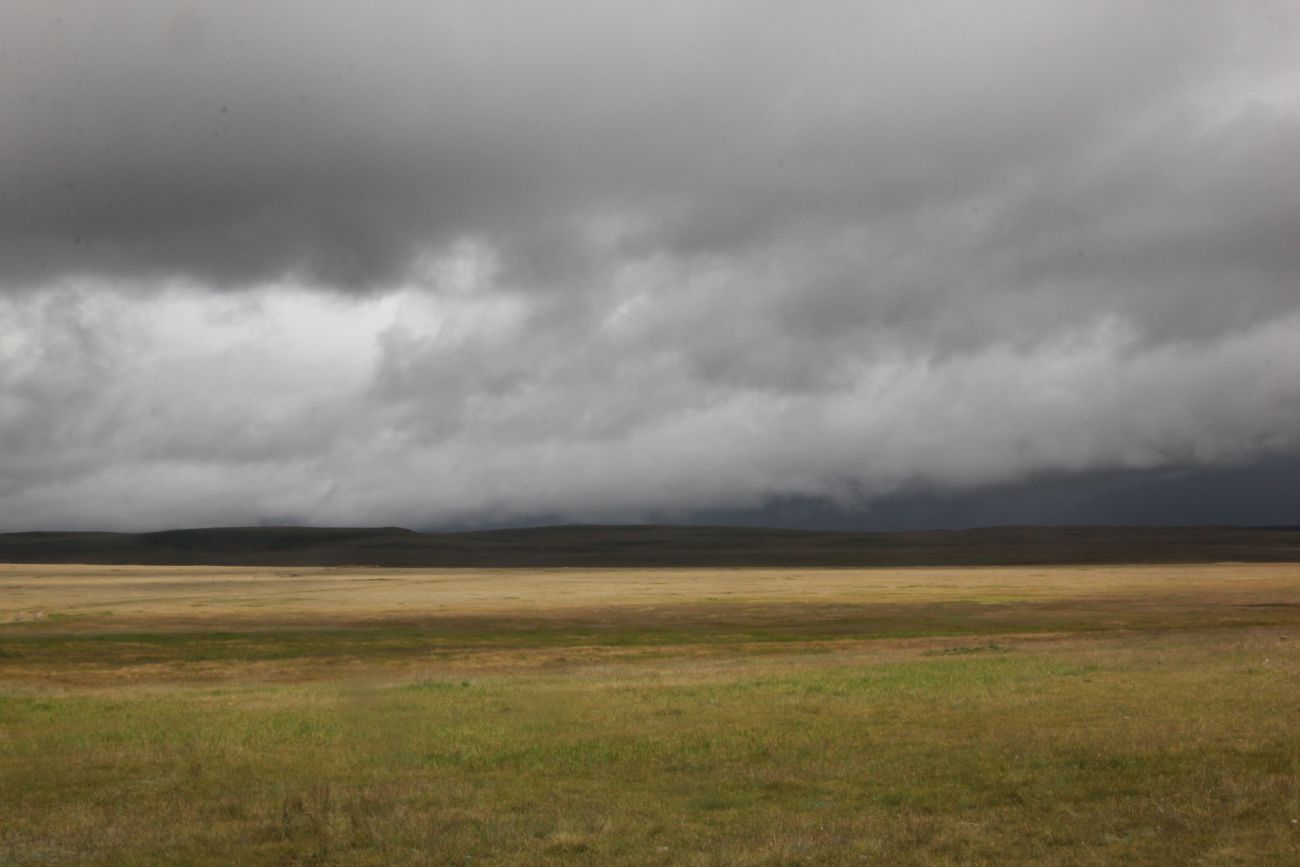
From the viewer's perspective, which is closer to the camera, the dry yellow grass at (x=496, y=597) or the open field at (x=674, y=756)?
the open field at (x=674, y=756)

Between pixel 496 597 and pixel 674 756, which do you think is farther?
pixel 496 597

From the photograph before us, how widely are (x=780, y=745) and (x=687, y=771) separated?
9.72 feet

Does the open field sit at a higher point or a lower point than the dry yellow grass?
higher

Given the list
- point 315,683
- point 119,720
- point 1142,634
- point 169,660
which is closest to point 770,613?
point 1142,634

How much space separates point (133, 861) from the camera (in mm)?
14344

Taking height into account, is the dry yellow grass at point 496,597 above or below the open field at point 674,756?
below

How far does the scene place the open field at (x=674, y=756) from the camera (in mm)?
14750

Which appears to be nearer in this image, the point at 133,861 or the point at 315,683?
the point at 133,861

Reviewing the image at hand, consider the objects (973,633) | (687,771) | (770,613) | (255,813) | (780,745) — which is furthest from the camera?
(770,613)

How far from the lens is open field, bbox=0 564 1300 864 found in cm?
1475

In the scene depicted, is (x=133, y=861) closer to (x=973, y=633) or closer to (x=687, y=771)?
(x=687, y=771)

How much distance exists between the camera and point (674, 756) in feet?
70.6

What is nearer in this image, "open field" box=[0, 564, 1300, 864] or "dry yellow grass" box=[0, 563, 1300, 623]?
"open field" box=[0, 564, 1300, 864]

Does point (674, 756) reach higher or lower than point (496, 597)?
higher
